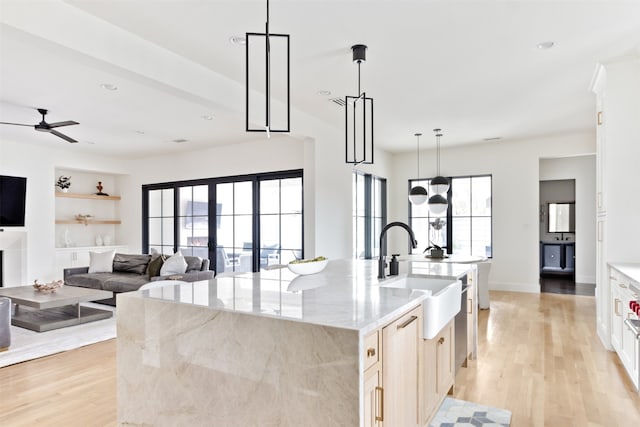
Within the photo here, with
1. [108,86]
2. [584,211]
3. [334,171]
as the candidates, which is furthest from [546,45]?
[584,211]

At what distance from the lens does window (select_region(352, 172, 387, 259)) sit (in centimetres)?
720

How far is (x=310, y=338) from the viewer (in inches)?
56.6

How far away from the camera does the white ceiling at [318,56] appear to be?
2.73m

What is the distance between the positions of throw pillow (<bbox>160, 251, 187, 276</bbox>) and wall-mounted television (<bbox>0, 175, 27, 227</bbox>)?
2.98 m

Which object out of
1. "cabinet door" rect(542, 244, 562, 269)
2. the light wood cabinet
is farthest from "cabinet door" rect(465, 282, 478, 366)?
"cabinet door" rect(542, 244, 562, 269)

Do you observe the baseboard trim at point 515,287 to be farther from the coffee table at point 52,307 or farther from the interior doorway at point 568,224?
the coffee table at point 52,307

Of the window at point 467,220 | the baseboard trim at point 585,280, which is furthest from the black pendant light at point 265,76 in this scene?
the baseboard trim at point 585,280

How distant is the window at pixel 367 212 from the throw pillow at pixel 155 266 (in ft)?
10.3

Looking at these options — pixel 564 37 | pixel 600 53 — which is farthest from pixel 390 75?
pixel 600 53

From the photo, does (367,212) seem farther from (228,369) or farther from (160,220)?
(228,369)

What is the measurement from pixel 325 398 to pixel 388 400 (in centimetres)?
33

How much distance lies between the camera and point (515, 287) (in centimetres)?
726

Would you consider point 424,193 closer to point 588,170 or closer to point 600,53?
point 600,53

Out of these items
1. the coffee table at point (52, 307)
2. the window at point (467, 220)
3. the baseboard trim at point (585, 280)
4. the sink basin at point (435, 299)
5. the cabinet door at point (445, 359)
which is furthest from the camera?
the baseboard trim at point (585, 280)
